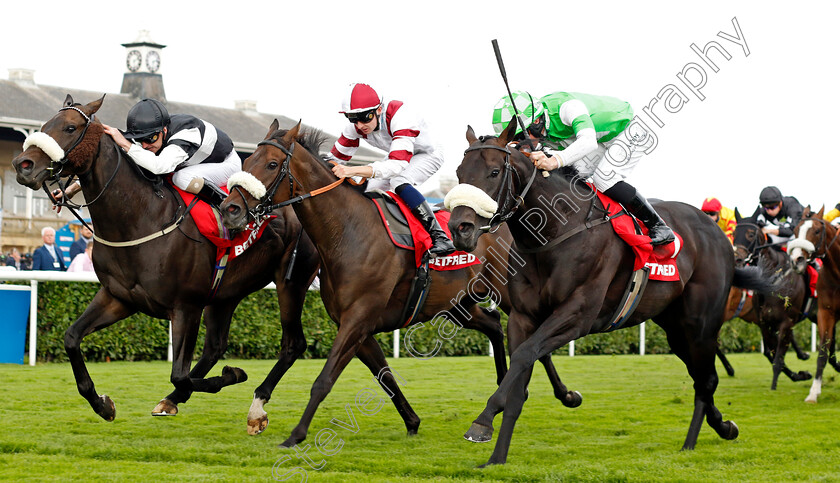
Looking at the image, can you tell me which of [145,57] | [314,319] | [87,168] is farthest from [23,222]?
[87,168]

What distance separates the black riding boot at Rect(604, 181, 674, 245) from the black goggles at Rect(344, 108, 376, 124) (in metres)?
1.42

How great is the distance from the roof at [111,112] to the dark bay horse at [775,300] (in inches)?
393

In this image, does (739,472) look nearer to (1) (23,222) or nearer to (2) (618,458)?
(2) (618,458)

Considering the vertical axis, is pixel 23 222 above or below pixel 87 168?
below

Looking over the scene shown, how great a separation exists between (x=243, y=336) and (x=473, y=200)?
6899 millimetres

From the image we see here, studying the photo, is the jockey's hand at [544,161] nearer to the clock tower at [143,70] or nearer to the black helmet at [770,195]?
the black helmet at [770,195]

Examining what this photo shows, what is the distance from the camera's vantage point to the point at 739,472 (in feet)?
14.5

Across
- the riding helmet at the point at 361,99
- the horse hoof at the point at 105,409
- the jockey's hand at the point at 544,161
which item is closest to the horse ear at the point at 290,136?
the riding helmet at the point at 361,99

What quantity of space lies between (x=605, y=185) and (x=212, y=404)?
11.3 feet

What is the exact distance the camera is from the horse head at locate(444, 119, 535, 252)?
4125 millimetres

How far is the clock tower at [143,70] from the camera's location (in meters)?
24.5

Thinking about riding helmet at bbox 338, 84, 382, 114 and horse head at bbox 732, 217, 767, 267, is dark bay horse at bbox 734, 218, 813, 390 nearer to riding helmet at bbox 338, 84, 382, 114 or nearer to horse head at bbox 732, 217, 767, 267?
horse head at bbox 732, 217, 767, 267

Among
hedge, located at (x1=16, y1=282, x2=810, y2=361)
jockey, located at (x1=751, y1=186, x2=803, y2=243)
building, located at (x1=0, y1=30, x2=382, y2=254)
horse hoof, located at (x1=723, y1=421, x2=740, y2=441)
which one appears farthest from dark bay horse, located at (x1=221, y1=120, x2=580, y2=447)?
building, located at (x1=0, y1=30, x2=382, y2=254)

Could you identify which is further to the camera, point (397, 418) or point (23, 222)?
point (23, 222)
